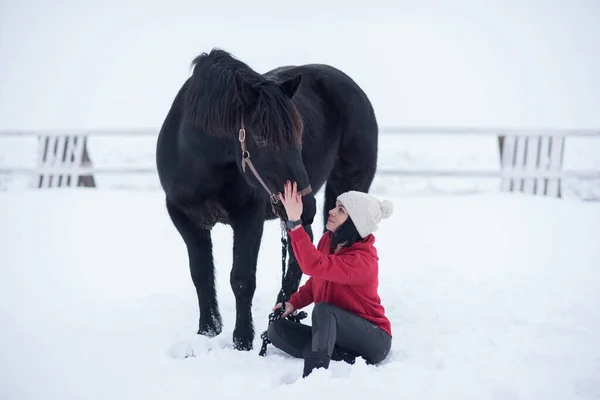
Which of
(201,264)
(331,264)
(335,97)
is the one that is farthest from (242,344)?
(335,97)

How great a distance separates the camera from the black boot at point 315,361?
251 cm

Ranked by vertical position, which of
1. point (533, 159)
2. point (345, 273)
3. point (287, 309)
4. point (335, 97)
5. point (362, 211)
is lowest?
point (533, 159)

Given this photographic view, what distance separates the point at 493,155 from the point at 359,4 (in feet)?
78.7

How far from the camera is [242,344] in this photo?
10.4ft

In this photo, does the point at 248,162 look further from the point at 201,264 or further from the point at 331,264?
the point at 201,264

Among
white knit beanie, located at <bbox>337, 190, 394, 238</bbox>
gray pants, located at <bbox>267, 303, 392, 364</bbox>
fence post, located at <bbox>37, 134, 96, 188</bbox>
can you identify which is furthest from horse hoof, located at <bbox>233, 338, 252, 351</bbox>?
fence post, located at <bbox>37, 134, 96, 188</bbox>

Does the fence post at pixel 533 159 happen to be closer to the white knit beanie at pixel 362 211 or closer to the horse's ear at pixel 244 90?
the white knit beanie at pixel 362 211

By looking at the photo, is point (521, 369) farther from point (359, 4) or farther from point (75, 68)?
point (359, 4)

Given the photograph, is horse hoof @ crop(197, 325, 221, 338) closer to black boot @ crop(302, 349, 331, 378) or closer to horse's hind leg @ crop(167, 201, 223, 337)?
horse's hind leg @ crop(167, 201, 223, 337)

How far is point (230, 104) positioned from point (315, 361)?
1.45 meters

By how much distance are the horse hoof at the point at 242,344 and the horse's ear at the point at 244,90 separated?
4.61 feet

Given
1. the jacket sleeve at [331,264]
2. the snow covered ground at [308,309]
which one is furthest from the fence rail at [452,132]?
the jacket sleeve at [331,264]

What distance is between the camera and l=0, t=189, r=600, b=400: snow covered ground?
2576 millimetres

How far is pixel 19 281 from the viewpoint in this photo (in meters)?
5.01
